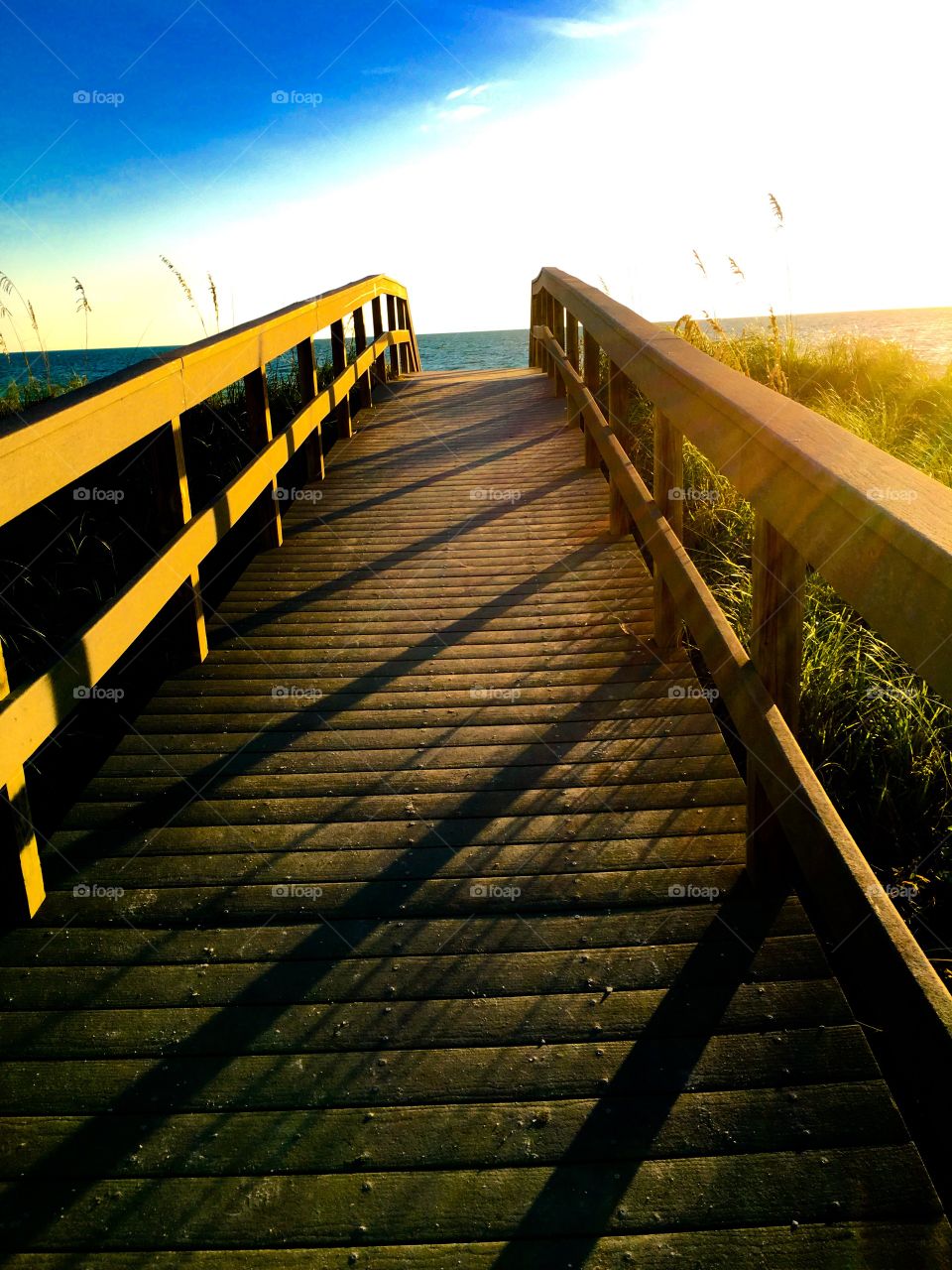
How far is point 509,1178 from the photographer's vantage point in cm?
169

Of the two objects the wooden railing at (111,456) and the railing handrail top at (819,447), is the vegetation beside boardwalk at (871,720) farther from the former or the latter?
the wooden railing at (111,456)

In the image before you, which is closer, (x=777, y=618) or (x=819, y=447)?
(x=819, y=447)

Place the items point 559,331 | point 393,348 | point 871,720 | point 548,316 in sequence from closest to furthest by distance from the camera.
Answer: point 871,720
point 559,331
point 548,316
point 393,348

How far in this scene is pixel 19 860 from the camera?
7.75 ft

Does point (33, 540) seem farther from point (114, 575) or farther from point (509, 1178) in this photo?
point (509, 1178)

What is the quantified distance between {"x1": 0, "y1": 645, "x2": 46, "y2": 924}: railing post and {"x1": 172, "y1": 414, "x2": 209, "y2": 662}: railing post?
4.22 feet

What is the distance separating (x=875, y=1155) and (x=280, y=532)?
4098 mm

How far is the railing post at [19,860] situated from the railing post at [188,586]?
1287mm

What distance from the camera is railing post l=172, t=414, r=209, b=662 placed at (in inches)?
135

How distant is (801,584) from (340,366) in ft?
18.2

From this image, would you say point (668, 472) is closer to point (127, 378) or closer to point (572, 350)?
point (127, 378)

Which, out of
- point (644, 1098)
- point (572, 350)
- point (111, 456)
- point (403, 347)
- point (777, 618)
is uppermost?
point (403, 347)

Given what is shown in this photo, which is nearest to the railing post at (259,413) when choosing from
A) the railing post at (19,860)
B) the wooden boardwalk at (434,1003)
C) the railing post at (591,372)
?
the wooden boardwalk at (434,1003)

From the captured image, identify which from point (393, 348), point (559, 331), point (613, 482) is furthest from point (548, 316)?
point (613, 482)
